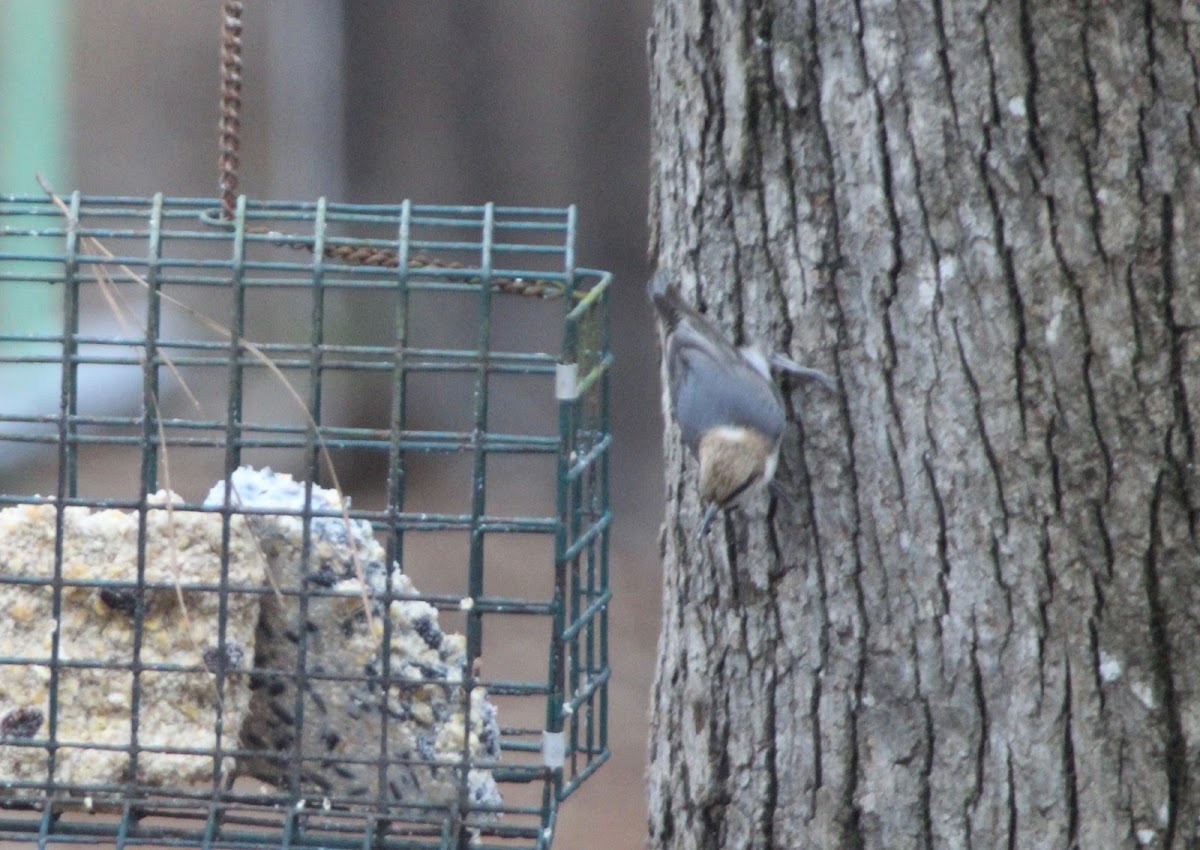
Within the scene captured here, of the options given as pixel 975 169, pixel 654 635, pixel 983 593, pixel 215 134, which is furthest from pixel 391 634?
pixel 215 134

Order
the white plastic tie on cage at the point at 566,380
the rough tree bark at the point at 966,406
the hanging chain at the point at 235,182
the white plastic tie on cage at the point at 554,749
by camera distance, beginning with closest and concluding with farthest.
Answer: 1. the rough tree bark at the point at 966,406
2. the white plastic tie on cage at the point at 566,380
3. the white plastic tie on cage at the point at 554,749
4. the hanging chain at the point at 235,182

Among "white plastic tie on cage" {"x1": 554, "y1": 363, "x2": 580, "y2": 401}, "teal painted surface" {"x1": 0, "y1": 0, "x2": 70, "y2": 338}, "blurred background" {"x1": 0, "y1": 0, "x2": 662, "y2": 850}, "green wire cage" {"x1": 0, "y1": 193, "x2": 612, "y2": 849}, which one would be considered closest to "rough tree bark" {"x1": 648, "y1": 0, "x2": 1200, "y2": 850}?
"white plastic tie on cage" {"x1": 554, "y1": 363, "x2": 580, "y2": 401}

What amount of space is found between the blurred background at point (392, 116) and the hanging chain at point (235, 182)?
508 centimetres

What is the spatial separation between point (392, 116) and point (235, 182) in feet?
18.4

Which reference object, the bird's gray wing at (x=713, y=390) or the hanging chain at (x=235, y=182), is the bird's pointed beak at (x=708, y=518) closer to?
the bird's gray wing at (x=713, y=390)

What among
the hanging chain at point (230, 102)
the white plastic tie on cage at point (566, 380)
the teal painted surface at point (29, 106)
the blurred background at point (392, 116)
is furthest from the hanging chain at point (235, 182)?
the teal painted surface at point (29, 106)

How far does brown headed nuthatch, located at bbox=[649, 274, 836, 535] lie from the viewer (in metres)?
2.63

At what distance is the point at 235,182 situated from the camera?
3.27 meters

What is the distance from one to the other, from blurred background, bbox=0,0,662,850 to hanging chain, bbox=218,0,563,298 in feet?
16.7

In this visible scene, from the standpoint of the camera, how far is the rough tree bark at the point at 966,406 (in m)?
2.47

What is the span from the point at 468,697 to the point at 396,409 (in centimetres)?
56

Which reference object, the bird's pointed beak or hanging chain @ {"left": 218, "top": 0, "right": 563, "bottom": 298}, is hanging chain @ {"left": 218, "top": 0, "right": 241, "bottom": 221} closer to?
hanging chain @ {"left": 218, "top": 0, "right": 563, "bottom": 298}

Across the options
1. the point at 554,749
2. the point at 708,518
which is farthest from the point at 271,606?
the point at 708,518

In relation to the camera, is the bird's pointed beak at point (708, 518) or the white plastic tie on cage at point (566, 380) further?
the white plastic tie on cage at point (566, 380)
